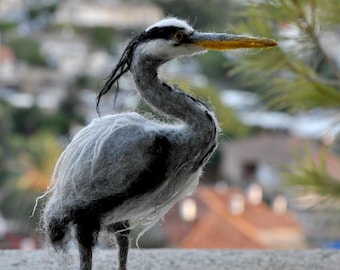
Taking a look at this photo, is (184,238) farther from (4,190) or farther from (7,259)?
(7,259)

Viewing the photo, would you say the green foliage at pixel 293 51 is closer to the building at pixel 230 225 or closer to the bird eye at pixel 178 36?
the bird eye at pixel 178 36

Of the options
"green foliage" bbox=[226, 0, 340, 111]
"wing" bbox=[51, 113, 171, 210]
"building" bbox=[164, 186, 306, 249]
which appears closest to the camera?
"wing" bbox=[51, 113, 171, 210]

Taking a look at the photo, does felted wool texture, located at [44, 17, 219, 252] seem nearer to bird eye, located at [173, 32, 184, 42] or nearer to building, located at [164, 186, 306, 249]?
bird eye, located at [173, 32, 184, 42]

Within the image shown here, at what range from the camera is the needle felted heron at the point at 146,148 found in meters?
0.77

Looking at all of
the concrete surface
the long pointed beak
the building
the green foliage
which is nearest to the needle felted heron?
the long pointed beak

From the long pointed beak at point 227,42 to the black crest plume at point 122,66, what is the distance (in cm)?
5

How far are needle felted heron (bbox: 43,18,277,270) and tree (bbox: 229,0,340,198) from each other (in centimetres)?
44

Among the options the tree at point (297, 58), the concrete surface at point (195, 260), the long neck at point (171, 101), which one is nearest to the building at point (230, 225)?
the tree at point (297, 58)

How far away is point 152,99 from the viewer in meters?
0.78

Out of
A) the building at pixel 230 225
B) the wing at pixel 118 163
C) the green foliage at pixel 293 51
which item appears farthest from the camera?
the building at pixel 230 225

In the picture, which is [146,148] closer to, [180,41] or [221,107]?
[180,41]

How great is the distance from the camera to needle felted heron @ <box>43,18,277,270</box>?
30.2 inches

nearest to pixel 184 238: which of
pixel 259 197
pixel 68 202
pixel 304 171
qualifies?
pixel 259 197

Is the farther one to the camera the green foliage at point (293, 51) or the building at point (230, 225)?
the building at point (230, 225)
